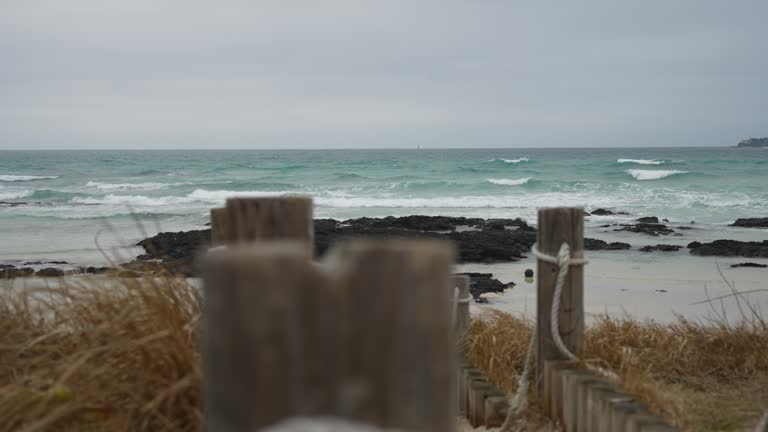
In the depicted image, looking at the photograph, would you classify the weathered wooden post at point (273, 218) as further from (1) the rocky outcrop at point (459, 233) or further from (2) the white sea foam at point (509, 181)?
(2) the white sea foam at point (509, 181)

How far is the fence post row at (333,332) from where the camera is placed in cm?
A: 97

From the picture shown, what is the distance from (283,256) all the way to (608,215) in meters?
23.3

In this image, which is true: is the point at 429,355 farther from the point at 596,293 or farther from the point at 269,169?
the point at 269,169

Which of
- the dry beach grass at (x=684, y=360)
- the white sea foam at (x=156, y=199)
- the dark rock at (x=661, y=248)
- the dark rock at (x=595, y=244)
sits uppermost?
the dry beach grass at (x=684, y=360)

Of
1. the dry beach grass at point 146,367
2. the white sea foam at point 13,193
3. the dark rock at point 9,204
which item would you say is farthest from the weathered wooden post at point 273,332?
the white sea foam at point 13,193

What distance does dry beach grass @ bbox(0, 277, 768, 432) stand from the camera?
257 cm

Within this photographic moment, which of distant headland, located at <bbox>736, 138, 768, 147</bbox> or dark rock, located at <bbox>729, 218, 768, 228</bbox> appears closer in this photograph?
dark rock, located at <bbox>729, 218, 768, 228</bbox>

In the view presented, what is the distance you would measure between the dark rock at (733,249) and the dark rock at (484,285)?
5444 millimetres

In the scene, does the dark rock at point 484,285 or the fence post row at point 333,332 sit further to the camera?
the dark rock at point 484,285

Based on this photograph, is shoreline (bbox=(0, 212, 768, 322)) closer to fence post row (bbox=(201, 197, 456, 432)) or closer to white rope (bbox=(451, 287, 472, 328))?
white rope (bbox=(451, 287, 472, 328))

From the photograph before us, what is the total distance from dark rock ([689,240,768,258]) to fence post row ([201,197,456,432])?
48.8 feet

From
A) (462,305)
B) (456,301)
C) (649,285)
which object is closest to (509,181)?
(649,285)

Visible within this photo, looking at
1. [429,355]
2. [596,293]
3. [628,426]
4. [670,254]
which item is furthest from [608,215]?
[429,355]

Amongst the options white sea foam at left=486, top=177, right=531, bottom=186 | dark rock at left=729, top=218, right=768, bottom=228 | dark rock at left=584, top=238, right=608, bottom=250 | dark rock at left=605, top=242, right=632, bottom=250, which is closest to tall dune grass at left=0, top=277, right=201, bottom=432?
dark rock at left=584, top=238, right=608, bottom=250
